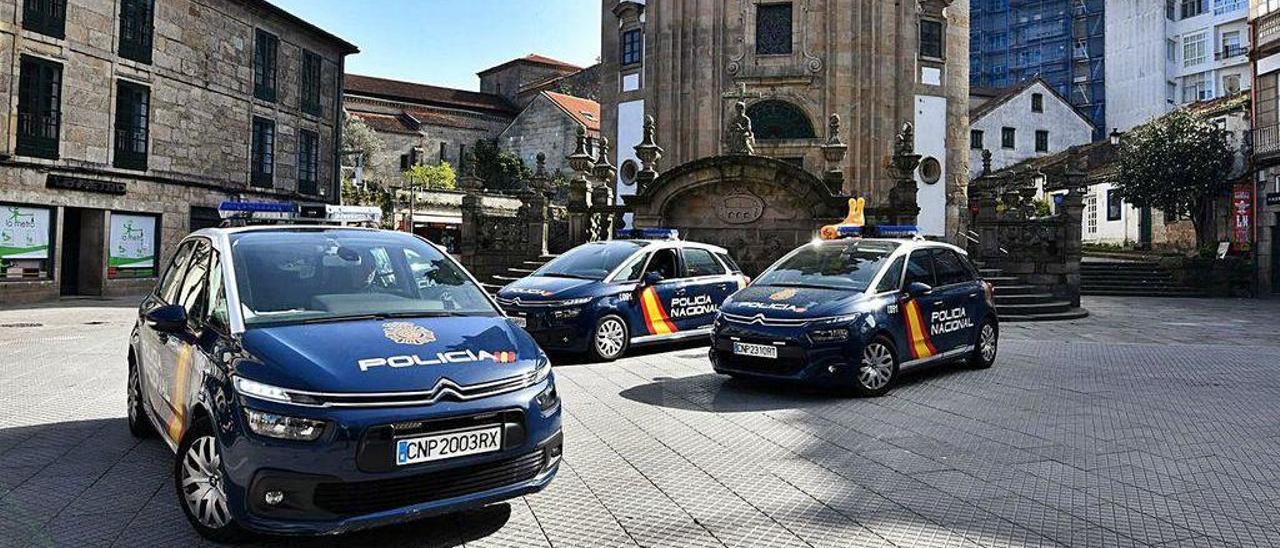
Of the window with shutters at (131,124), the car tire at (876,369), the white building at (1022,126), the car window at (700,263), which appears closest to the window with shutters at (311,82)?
the window with shutters at (131,124)

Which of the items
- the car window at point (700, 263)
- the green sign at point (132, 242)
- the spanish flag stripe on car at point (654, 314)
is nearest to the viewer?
the spanish flag stripe on car at point (654, 314)

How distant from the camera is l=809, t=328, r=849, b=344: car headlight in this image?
24.6ft

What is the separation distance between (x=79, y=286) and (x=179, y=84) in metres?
6.43

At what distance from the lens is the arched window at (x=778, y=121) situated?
2677cm

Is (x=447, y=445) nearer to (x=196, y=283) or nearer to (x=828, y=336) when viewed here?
(x=196, y=283)

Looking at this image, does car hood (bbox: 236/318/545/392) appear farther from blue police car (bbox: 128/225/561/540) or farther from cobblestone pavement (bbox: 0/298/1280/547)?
cobblestone pavement (bbox: 0/298/1280/547)

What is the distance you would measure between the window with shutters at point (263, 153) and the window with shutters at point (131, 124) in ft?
13.7

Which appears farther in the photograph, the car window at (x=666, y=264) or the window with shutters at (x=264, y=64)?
the window with shutters at (x=264, y=64)

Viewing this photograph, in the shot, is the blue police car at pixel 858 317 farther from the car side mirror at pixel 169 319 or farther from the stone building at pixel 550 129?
the stone building at pixel 550 129

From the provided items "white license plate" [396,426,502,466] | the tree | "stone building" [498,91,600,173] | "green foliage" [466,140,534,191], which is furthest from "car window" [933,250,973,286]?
"stone building" [498,91,600,173]

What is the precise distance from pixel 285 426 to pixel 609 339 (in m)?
6.71

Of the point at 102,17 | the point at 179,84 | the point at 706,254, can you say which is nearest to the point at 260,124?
the point at 179,84

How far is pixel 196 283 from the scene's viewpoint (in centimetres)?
480

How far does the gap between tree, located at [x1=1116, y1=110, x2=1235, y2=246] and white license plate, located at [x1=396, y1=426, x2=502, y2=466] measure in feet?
118
